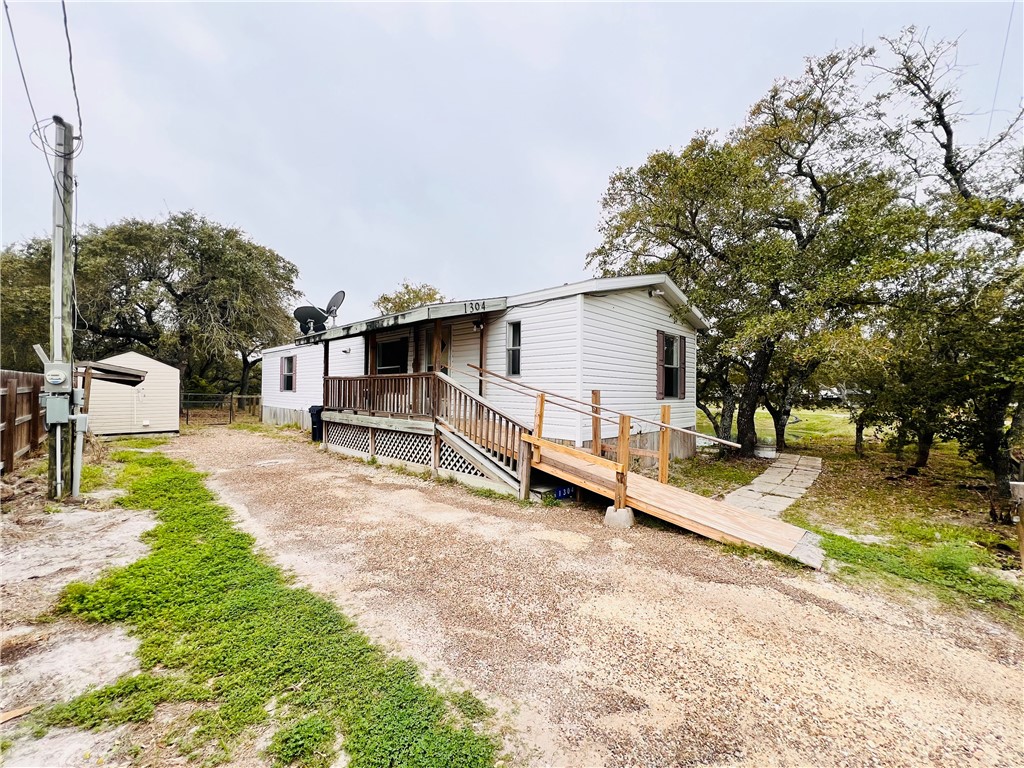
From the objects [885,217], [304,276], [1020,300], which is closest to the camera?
[1020,300]

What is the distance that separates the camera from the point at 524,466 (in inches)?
236

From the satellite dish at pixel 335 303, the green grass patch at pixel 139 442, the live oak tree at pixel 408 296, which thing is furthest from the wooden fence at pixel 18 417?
the live oak tree at pixel 408 296

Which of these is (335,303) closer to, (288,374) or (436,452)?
(288,374)

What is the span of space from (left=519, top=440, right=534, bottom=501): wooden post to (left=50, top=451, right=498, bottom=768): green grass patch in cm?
327

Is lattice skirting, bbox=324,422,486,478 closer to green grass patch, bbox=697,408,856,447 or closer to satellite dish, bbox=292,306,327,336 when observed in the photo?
satellite dish, bbox=292,306,327,336

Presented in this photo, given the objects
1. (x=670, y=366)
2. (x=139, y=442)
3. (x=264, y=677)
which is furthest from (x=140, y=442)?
(x=670, y=366)

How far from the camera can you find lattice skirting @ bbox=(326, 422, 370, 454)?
926 centimetres

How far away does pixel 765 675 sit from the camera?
2.33 meters

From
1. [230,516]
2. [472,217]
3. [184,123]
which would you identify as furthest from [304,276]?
[230,516]

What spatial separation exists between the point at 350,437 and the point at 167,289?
1696 centimetres

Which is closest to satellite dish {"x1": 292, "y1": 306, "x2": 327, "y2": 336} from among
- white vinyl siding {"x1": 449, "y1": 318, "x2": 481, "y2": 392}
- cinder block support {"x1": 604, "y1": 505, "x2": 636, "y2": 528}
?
white vinyl siding {"x1": 449, "y1": 318, "x2": 481, "y2": 392}

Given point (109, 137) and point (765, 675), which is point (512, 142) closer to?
point (109, 137)

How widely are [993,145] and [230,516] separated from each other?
45.8 ft

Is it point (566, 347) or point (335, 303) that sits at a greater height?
point (335, 303)
